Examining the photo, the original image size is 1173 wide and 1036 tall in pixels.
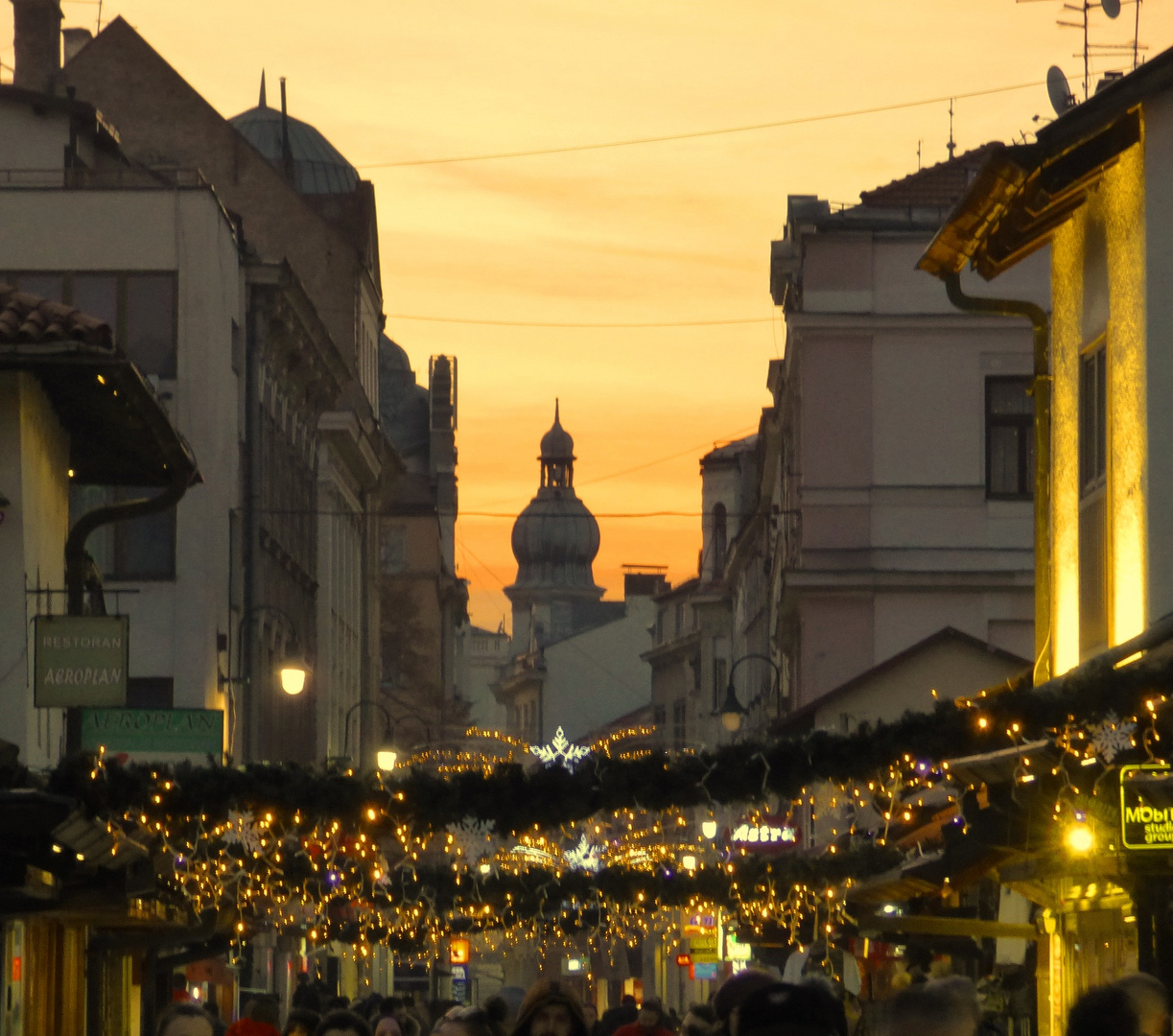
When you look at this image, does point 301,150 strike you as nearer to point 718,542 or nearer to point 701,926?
point 701,926

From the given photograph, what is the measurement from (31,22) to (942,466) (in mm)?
14736

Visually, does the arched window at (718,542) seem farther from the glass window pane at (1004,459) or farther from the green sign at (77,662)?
the green sign at (77,662)

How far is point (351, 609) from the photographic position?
5781 cm

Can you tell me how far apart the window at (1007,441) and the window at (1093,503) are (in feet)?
67.9

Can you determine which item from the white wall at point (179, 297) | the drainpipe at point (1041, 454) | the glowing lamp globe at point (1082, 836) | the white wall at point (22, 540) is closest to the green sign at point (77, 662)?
the white wall at point (22, 540)

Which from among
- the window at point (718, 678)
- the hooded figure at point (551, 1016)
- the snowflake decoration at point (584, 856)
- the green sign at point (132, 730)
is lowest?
the hooded figure at point (551, 1016)

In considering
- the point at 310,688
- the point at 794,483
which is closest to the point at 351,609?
the point at 310,688

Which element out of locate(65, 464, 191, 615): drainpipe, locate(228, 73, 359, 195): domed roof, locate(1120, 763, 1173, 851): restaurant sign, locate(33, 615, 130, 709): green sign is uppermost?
locate(228, 73, 359, 195): domed roof

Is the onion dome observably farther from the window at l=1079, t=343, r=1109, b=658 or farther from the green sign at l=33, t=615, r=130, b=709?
the window at l=1079, t=343, r=1109, b=658

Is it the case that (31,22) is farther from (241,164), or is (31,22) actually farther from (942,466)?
(942,466)

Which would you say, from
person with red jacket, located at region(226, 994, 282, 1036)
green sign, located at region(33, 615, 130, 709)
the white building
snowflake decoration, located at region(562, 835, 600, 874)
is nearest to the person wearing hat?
person with red jacket, located at region(226, 994, 282, 1036)

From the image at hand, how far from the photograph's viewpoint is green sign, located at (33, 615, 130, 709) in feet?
59.5

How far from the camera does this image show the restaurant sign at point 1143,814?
12.1m

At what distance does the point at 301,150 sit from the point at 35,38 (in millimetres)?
25852
